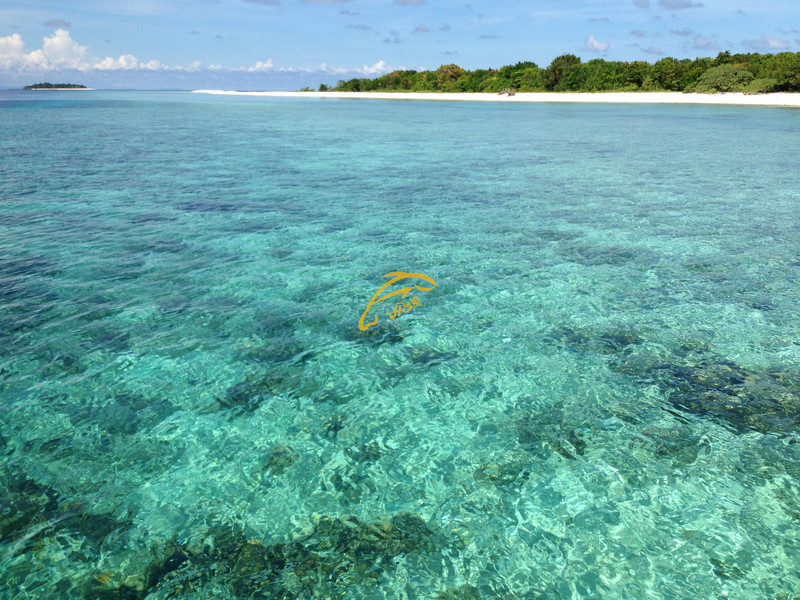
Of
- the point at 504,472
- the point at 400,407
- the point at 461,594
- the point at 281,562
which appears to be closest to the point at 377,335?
the point at 400,407

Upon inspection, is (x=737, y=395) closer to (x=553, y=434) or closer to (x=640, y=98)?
(x=553, y=434)

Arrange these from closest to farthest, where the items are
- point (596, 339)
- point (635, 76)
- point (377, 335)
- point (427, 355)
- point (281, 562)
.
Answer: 1. point (281, 562)
2. point (427, 355)
3. point (596, 339)
4. point (377, 335)
5. point (635, 76)

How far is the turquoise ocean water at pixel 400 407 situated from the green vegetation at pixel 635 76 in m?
82.1

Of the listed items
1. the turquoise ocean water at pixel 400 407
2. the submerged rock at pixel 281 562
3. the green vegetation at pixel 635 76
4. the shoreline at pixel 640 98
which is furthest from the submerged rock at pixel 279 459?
the green vegetation at pixel 635 76

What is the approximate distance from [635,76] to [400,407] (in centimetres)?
10796

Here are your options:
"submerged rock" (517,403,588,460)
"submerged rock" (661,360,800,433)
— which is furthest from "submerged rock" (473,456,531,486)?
"submerged rock" (661,360,800,433)

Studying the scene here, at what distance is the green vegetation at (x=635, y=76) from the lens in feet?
246

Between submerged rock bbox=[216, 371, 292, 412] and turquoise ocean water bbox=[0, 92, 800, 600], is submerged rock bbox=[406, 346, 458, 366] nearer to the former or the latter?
turquoise ocean water bbox=[0, 92, 800, 600]

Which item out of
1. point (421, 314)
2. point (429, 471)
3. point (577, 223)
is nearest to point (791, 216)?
point (577, 223)

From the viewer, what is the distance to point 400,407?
6203 mm

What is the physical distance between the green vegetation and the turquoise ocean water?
82113 mm

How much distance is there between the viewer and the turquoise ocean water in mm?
4180

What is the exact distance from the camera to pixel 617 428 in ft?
18.7

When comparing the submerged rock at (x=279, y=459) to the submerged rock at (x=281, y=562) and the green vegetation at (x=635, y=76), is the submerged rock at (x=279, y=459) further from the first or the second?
the green vegetation at (x=635, y=76)
